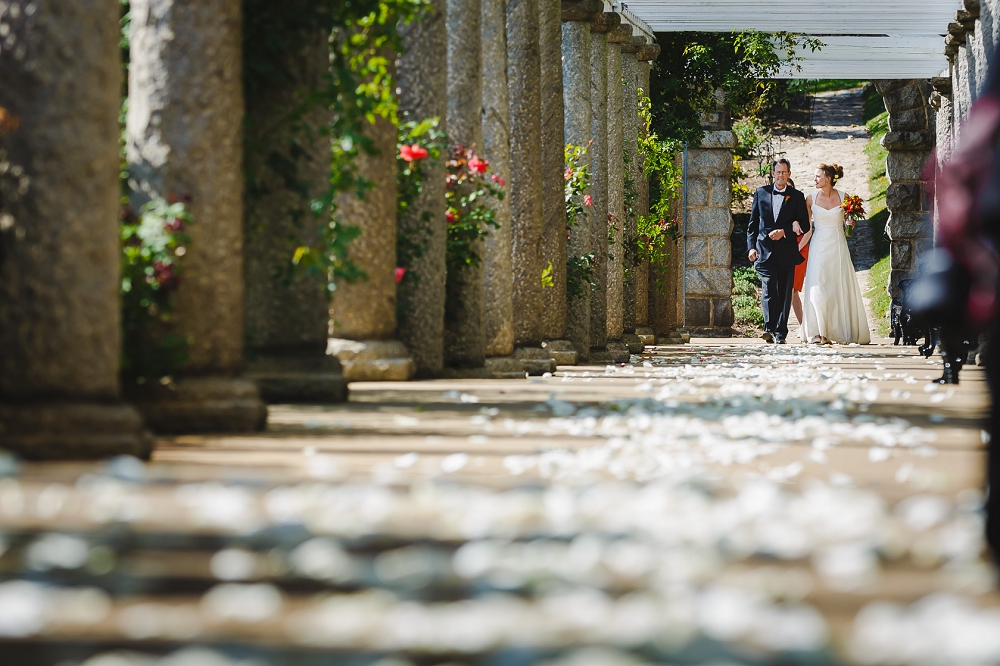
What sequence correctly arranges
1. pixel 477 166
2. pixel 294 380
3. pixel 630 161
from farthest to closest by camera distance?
pixel 630 161
pixel 477 166
pixel 294 380

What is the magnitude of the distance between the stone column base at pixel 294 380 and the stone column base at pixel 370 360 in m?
1.44

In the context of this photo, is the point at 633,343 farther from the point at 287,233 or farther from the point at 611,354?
the point at 287,233

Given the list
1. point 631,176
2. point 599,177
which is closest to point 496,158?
point 599,177

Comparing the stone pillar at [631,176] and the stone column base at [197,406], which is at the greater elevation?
the stone pillar at [631,176]

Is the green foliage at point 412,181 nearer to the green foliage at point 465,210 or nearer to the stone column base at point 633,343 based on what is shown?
the green foliage at point 465,210

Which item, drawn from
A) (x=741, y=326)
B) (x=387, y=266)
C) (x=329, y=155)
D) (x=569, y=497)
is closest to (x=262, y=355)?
(x=329, y=155)

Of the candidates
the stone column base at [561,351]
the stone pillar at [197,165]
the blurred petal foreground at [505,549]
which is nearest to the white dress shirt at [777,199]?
the stone column base at [561,351]

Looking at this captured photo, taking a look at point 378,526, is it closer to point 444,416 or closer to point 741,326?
point 444,416

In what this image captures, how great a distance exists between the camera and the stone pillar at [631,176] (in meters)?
15.0

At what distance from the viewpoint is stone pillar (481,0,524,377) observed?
9.86 meters

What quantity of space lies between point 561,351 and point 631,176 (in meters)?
4.07

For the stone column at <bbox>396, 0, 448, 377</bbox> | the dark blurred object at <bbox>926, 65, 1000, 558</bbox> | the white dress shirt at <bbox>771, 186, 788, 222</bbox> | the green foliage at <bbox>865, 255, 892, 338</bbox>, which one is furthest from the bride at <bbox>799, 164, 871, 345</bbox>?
the dark blurred object at <bbox>926, 65, 1000, 558</bbox>

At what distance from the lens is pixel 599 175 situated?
13.3 m

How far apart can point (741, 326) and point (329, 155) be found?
63.3ft
